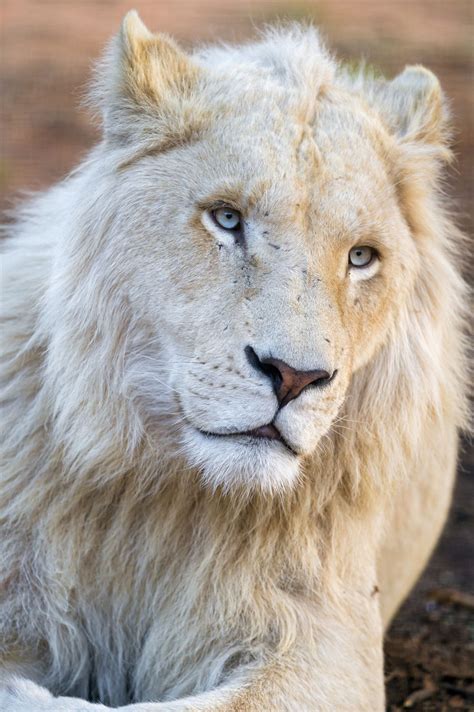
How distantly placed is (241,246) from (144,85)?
532mm

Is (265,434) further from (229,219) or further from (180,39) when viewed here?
(180,39)

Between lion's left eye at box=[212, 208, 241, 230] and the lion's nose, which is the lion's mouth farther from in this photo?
lion's left eye at box=[212, 208, 241, 230]

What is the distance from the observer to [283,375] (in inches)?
115

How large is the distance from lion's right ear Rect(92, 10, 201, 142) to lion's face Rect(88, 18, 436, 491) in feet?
0.26

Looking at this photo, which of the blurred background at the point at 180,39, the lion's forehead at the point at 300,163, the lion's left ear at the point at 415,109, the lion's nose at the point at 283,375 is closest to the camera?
the lion's nose at the point at 283,375

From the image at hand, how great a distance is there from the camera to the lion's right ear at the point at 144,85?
3354mm

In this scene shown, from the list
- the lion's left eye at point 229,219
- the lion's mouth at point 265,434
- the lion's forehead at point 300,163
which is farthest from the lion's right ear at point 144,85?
the lion's mouth at point 265,434

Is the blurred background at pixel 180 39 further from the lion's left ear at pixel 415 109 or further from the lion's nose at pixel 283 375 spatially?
the lion's nose at pixel 283 375

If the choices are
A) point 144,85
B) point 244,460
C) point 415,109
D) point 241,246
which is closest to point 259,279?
point 241,246

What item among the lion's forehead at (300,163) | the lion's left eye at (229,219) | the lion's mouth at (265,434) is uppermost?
the lion's forehead at (300,163)

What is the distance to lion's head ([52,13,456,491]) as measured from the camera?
3021 millimetres

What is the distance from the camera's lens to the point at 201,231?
126 inches

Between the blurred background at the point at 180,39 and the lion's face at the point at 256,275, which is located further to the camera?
the blurred background at the point at 180,39

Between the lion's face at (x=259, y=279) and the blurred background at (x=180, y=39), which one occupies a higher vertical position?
the blurred background at (x=180, y=39)
